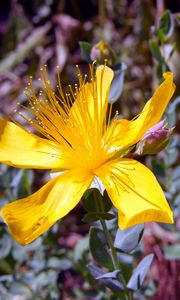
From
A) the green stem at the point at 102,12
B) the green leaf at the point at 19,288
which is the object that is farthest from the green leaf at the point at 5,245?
the green stem at the point at 102,12

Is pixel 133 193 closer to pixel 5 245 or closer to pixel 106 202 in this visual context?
pixel 106 202

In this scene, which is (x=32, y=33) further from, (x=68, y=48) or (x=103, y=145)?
(x=103, y=145)

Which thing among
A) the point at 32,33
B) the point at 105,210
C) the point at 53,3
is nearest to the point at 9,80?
the point at 32,33

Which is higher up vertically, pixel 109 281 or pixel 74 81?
pixel 74 81

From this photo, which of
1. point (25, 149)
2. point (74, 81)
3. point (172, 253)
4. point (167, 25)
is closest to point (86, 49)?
point (167, 25)

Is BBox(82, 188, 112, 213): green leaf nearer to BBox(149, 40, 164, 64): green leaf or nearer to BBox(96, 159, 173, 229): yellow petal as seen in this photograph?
BBox(96, 159, 173, 229): yellow petal

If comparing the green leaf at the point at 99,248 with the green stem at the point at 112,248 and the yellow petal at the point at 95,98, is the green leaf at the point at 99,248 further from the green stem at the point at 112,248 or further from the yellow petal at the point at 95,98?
the yellow petal at the point at 95,98
